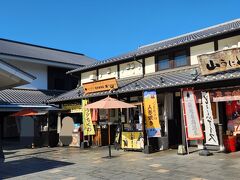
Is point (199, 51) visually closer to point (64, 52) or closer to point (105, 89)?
point (105, 89)

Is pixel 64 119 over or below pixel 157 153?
over

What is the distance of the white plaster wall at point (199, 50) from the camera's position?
14156mm

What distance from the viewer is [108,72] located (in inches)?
756

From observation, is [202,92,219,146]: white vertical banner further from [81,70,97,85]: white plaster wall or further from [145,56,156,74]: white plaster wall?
[81,70,97,85]: white plaster wall

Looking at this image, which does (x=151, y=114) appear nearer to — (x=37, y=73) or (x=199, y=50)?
(x=199, y=50)

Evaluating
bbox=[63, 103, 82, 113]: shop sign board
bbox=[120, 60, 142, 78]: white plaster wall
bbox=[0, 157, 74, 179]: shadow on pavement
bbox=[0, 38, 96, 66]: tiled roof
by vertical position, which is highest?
bbox=[0, 38, 96, 66]: tiled roof

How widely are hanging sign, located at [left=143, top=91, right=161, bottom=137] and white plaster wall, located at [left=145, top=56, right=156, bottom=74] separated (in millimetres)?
3011

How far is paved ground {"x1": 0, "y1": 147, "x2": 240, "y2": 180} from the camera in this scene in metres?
9.05

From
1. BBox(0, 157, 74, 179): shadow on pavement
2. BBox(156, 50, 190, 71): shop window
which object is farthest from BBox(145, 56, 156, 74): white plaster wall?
BBox(0, 157, 74, 179): shadow on pavement

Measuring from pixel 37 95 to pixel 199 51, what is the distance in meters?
14.3

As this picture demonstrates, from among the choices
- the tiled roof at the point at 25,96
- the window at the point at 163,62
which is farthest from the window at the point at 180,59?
the tiled roof at the point at 25,96

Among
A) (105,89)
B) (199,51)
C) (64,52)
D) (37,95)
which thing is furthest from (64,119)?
(64,52)

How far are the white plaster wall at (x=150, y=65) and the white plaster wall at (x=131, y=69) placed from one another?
19.9 inches

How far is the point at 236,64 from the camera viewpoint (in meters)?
12.0
